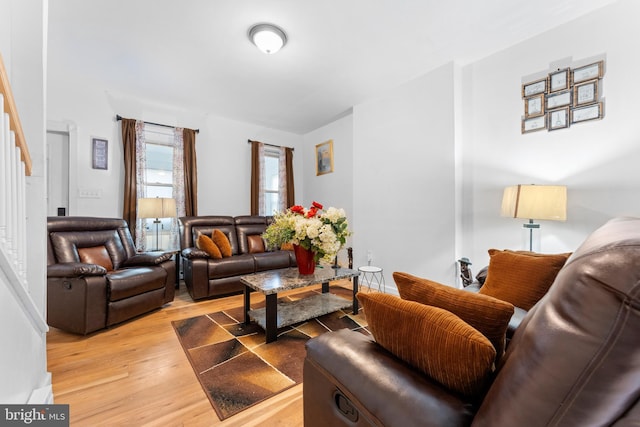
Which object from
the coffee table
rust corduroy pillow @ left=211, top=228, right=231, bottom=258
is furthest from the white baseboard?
rust corduroy pillow @ left=211, top=228, right=231, bottom=258

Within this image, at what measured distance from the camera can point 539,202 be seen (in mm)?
2039

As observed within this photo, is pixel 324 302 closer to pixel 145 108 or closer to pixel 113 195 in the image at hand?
pixel 113 195

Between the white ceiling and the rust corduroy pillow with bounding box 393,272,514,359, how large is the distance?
7.24 feet

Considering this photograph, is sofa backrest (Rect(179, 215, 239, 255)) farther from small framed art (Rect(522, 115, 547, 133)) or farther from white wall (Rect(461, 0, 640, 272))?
small framed art (Rect(522, 115, 547, 133))

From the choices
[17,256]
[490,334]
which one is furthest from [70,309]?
[490,334]

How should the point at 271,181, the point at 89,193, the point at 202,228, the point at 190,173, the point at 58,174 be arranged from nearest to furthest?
1. the point at 58,174
2. the point at 89,193
3. the point at 202,228
4. the point at 190,173
5. the point at 271,181

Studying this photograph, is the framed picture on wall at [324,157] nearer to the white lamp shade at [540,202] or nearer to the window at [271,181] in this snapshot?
the window at [271,181]

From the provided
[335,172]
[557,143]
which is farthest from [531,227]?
[335,172]

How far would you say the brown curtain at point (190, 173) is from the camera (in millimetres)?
4082

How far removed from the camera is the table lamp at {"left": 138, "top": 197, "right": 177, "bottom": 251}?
10.7 ft

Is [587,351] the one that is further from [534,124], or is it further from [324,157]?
[324,157]

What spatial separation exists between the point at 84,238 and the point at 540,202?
4277 millimetres

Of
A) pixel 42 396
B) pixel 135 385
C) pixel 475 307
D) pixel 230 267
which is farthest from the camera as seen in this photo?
pixel 230 267

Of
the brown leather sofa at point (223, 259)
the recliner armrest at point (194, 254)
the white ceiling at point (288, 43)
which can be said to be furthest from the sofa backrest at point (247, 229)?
the white ceiling at point (288, 43)
